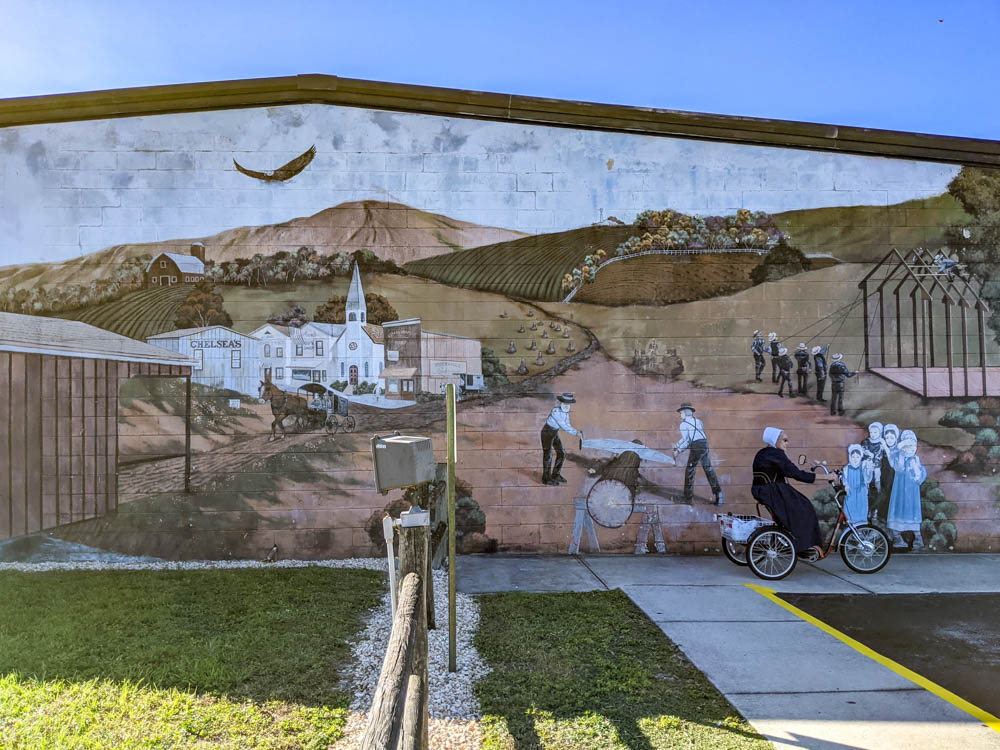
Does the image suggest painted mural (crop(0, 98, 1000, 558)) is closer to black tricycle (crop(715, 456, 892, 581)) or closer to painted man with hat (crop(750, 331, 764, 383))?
painted man with hat (crop(750, 331, 764, 383))

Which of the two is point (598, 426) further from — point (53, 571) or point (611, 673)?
point (53, 571)

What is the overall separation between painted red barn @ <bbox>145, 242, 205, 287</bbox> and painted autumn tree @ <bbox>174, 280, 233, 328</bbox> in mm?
138

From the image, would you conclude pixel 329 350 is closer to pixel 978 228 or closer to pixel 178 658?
pixel 178 658

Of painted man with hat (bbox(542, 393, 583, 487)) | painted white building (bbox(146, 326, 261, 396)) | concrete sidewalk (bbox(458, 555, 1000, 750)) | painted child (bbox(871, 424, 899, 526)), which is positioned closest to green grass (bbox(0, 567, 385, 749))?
concrete sidewalk (bbox(458, 555, 1000, 750))

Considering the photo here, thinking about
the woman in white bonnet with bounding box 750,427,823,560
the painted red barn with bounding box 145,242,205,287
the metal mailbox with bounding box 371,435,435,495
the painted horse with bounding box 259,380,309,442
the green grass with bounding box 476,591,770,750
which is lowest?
the green grass with bounding box 476,591,770,750

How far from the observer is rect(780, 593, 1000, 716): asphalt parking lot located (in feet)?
15.8

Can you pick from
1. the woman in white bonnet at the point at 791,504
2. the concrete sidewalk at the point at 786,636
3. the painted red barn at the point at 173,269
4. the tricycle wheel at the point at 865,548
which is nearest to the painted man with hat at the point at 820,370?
the woman in white bonnet at the point at 791,504

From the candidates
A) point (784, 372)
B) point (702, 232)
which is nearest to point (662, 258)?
point (702, 232)

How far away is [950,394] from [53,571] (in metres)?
10.7

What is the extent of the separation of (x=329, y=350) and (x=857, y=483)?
6.60 metres

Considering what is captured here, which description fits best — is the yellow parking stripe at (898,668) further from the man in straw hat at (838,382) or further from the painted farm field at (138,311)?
the painted farm field at (138,311)

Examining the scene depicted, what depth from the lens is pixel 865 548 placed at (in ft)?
25.2

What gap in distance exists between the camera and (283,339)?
8.41 m

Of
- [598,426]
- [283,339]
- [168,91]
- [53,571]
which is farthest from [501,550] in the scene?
[168,91]
